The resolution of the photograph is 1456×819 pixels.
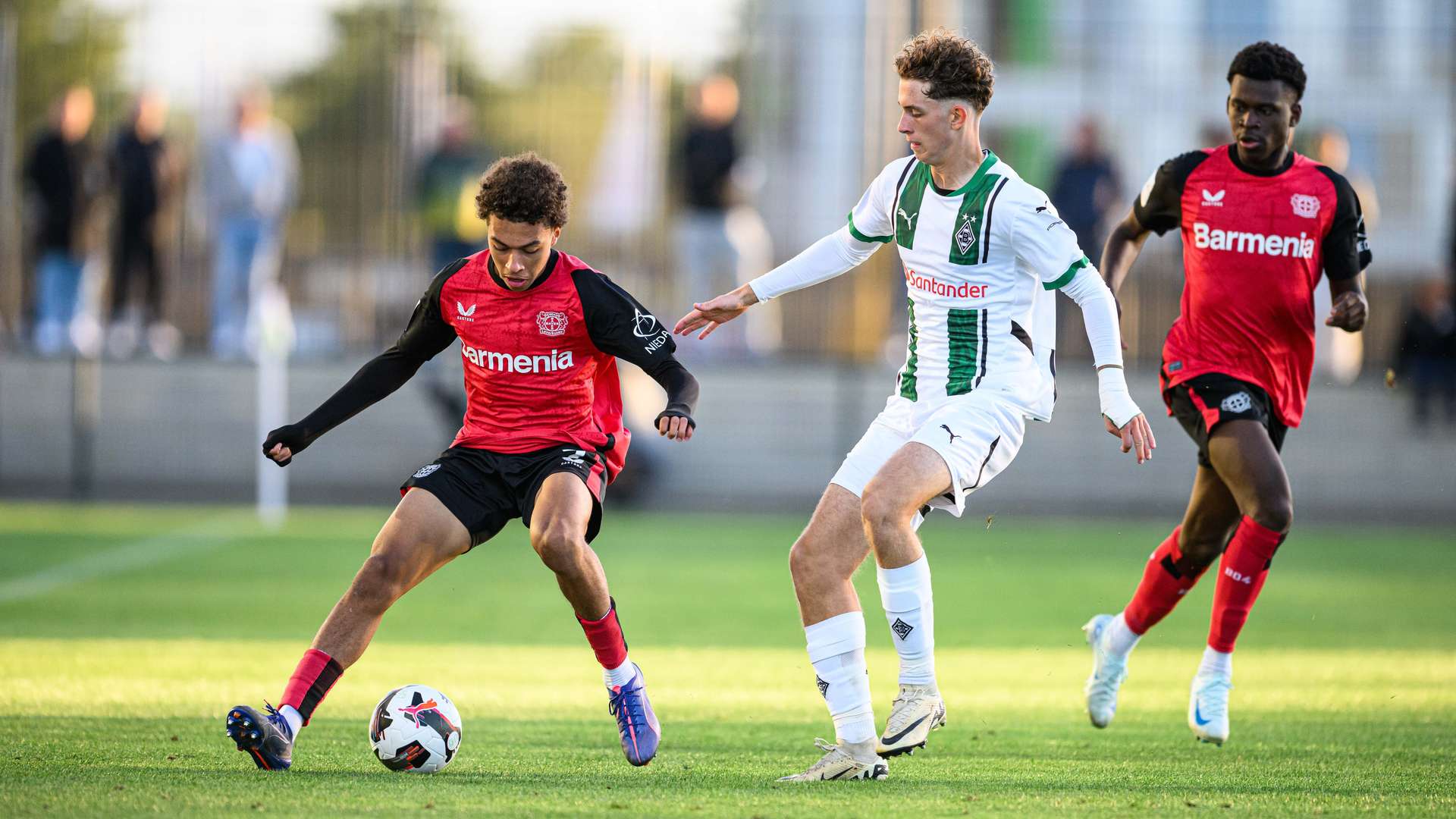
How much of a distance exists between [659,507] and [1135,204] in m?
11.0

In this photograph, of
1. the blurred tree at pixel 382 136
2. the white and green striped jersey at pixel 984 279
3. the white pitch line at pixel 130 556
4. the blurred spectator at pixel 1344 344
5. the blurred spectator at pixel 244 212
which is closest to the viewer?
the white and green striped jersey at pixel 984 279

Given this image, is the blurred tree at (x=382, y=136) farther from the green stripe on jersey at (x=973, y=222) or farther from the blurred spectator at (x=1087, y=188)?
the green stripe on jersey at (x=973, y=222)

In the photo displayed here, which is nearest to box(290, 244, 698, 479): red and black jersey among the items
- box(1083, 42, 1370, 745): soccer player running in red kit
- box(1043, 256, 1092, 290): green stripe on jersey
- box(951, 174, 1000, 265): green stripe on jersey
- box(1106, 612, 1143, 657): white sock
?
box(951, 174, 1000, 265): green stripe on jersey

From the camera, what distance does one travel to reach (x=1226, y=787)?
5.66m

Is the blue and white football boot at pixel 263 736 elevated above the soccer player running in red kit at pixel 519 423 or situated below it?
below

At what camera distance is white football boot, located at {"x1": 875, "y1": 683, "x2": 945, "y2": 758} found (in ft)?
18.7

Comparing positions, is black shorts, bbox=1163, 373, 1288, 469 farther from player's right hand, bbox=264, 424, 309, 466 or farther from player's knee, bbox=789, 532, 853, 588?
player's right hand, bbox=264, 424, 309, 466

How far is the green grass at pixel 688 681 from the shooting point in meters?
5.38

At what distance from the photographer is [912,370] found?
243 inches

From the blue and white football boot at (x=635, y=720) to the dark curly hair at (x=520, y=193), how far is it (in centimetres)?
162

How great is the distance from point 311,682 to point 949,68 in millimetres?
2956

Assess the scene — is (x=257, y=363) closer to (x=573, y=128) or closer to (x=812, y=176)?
(x=573, y=128)

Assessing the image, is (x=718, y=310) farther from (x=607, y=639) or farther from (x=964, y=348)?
(x=607, y=639)

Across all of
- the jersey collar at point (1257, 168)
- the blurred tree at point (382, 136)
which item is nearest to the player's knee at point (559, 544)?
the jersey collar at point (1257, 168)
